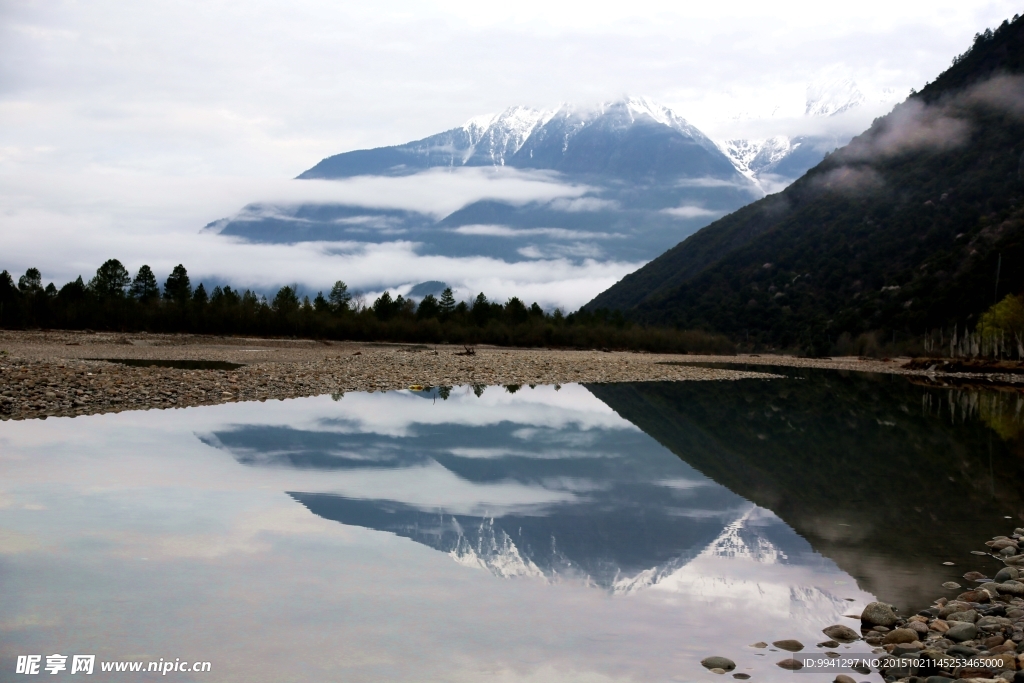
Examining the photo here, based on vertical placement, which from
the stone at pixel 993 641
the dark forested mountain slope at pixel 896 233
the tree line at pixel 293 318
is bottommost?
the stone at pixel 993 641

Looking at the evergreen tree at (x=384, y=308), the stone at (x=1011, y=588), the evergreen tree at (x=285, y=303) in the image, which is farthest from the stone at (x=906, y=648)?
the evergreen tree at (x=384, y=308)

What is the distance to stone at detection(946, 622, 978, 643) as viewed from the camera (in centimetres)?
→ 601

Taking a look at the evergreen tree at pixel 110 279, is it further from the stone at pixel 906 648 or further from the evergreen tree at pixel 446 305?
the stone at pixel 906 648

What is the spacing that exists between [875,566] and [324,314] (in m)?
87.6

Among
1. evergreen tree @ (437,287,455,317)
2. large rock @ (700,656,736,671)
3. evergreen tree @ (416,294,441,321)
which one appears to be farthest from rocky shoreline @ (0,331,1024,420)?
evergreen tree @ (437,287,455,317)

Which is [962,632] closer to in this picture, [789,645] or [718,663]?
[789,645]

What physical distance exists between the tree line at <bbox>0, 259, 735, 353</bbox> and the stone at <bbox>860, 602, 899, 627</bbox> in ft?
268

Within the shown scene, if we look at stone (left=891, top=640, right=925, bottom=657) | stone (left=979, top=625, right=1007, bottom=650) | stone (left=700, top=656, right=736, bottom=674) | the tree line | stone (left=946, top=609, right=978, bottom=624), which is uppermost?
the tree line

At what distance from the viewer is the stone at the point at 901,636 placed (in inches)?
241

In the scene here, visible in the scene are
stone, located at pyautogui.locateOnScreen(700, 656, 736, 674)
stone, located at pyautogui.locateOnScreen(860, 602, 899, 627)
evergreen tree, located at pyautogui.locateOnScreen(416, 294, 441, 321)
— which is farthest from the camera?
evergreen tree, located at pyautogui.locateOnScreen(416, 294, 441, 321)

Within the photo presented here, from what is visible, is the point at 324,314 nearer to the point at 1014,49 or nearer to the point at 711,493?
the point at 711,493

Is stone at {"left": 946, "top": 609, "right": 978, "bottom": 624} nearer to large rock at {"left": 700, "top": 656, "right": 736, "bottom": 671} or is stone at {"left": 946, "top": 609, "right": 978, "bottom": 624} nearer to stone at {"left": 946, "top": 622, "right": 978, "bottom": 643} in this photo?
stone at {"left": 946, "top": 622, "right": 978, "bottom": 643}

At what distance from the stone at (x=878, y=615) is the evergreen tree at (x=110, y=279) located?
102932mm

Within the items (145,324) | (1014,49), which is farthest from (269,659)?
(1014,49)
